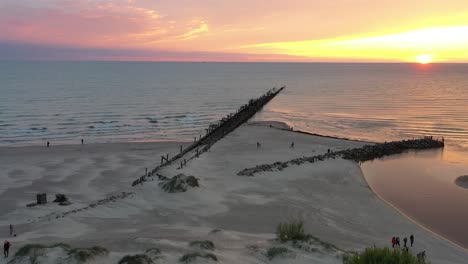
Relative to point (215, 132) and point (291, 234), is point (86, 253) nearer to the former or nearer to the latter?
point (291, 234)

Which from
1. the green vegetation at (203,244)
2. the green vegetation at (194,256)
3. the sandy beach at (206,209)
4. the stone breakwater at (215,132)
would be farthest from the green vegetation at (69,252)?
the stone breakwater at (215,132)

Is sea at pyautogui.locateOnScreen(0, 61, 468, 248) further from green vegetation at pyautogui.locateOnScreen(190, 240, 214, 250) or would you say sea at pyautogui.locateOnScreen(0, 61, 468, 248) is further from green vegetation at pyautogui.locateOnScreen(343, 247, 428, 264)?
green vegetation at pyautogui.locateOnScreen(190, 240, 214, 250)

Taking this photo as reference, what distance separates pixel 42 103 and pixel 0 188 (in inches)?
2554

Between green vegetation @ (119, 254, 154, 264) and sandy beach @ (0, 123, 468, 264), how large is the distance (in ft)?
2.24

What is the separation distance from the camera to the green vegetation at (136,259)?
1486cm

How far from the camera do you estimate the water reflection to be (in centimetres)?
2736

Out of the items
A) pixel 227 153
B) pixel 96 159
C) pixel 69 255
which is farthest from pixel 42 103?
pixel 69 255

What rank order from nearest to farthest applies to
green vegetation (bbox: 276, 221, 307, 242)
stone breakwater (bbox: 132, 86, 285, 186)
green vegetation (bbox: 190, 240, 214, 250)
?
green vegetation (bbox: 190, 240, 214, 250)
green vegetation (bbox: 276, 221, 307, 242)
stone breakwater (bbox: 132, 86, 285, 186)

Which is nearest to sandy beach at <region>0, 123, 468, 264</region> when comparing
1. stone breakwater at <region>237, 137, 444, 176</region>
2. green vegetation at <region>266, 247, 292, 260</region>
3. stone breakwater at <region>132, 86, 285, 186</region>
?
green vegetation at <region>266, 247, 292, 260</region>

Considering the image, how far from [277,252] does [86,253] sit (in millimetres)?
7266

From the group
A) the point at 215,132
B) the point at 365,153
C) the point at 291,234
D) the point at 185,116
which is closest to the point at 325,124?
the point at 215,132

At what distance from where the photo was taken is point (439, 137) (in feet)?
187

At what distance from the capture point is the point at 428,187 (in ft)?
114

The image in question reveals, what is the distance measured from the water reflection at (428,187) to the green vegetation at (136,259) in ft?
59.9
